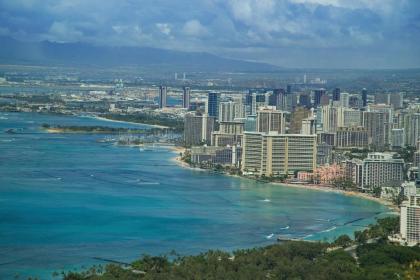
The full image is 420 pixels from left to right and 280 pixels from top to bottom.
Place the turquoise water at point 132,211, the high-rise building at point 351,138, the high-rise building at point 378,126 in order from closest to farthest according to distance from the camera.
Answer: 1. the turquoise water at point 132,211
2. the high-rise building at point 351,138
3. the high-rise building at point 378,126

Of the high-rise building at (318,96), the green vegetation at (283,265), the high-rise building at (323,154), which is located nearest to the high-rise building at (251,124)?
the high-rise building at (323,154)

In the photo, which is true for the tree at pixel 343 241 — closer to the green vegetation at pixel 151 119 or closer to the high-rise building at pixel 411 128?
the high-rise building at pixel 411 128

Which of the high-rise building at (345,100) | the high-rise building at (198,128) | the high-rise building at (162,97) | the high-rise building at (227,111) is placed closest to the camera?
the high-rise building at (198,128)

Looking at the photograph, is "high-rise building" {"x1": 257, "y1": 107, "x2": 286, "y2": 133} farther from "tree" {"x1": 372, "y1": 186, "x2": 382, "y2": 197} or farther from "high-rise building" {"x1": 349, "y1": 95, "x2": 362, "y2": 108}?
"high-rise building" {"x1": 349, "y1": 95, "x2": 362, "y2": 108}

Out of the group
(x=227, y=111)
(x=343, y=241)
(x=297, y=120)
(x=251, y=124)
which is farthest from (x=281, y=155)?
(x=343, y=241)

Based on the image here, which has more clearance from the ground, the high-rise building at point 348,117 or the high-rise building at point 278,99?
the high-rise building at point 278,99

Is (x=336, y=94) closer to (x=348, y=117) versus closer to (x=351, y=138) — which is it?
(x=348, y=117)

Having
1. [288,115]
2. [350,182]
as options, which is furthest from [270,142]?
[288,115]

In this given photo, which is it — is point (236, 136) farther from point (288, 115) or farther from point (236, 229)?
point (236, 229)
